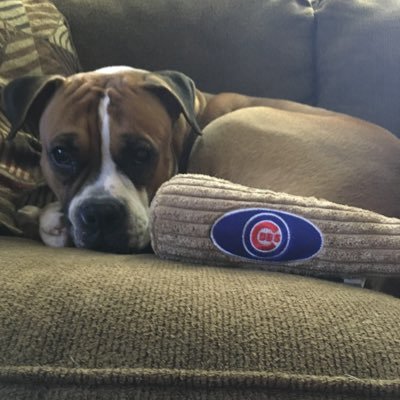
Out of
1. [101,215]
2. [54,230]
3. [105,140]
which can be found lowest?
[54,230]

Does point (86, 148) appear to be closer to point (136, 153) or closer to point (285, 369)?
point (136, 153)

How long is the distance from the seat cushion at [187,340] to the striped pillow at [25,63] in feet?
2.04

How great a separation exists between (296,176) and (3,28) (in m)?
1.05

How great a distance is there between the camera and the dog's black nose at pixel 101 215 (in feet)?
4.81

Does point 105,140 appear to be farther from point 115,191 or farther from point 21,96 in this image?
point 21,96

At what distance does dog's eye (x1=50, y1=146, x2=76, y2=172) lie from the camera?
62.4 inches

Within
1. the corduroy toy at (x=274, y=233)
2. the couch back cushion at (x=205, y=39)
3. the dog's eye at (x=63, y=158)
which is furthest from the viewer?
the couch back cushion at (x=205, y=39)

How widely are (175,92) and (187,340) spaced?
92 cm

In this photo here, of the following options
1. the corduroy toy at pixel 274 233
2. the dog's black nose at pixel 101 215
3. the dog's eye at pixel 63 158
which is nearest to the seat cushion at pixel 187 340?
the corduroy toy at pixel 274 233

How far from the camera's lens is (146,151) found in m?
1.60

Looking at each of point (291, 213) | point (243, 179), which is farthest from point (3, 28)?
point (291, 213)

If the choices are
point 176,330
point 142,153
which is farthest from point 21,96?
point 176,330

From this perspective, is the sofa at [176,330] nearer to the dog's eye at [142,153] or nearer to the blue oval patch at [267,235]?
the blue oval patch at [267,235]

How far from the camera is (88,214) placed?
4.83 ft
